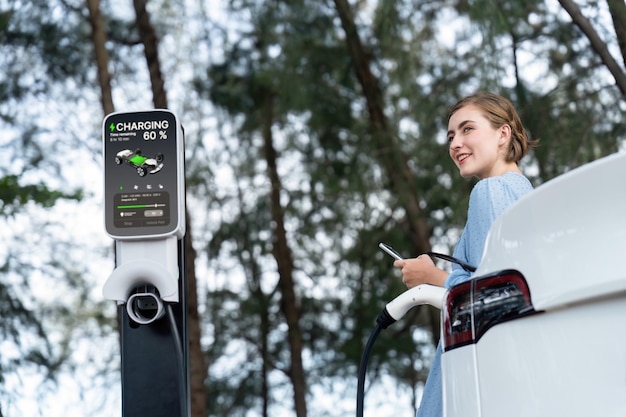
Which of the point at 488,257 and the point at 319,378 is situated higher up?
the point at 319,378

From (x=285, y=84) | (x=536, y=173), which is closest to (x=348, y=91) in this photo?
(x=285, y=84)

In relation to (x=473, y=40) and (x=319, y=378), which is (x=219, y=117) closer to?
(x=319, y=378)

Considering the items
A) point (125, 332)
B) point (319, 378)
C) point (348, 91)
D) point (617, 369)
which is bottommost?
point (617, 369)

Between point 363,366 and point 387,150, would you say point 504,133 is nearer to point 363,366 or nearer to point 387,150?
point 363,366

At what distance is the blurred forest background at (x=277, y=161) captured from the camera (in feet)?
28.0

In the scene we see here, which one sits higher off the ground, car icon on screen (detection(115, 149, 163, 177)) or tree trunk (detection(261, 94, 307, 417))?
tree trunk (detection(261, 94, 307, 417))

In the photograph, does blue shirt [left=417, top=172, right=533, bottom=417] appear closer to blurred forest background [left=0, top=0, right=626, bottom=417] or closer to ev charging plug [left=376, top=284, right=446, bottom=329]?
ev charging plug [left=376, top=284, right=446, bottom=329]

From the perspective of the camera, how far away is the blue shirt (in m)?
2.55

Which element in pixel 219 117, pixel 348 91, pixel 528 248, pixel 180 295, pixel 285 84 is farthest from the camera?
pixel 219 117

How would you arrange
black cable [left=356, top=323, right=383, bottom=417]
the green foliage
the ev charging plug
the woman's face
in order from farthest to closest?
the green foliage → the woman's face → black cable [left=356, top=323, right=383, bottom=417] → the ev charging plug

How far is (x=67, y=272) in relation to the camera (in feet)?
36.7

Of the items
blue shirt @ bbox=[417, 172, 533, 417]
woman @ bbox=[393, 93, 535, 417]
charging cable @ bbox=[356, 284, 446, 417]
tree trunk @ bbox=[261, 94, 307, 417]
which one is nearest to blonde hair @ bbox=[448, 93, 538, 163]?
woman @ bbox=[393, 93, 535, 417]

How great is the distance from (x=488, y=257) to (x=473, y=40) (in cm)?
668

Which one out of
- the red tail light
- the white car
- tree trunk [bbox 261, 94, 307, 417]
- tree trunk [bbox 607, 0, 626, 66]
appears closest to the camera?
the white car
